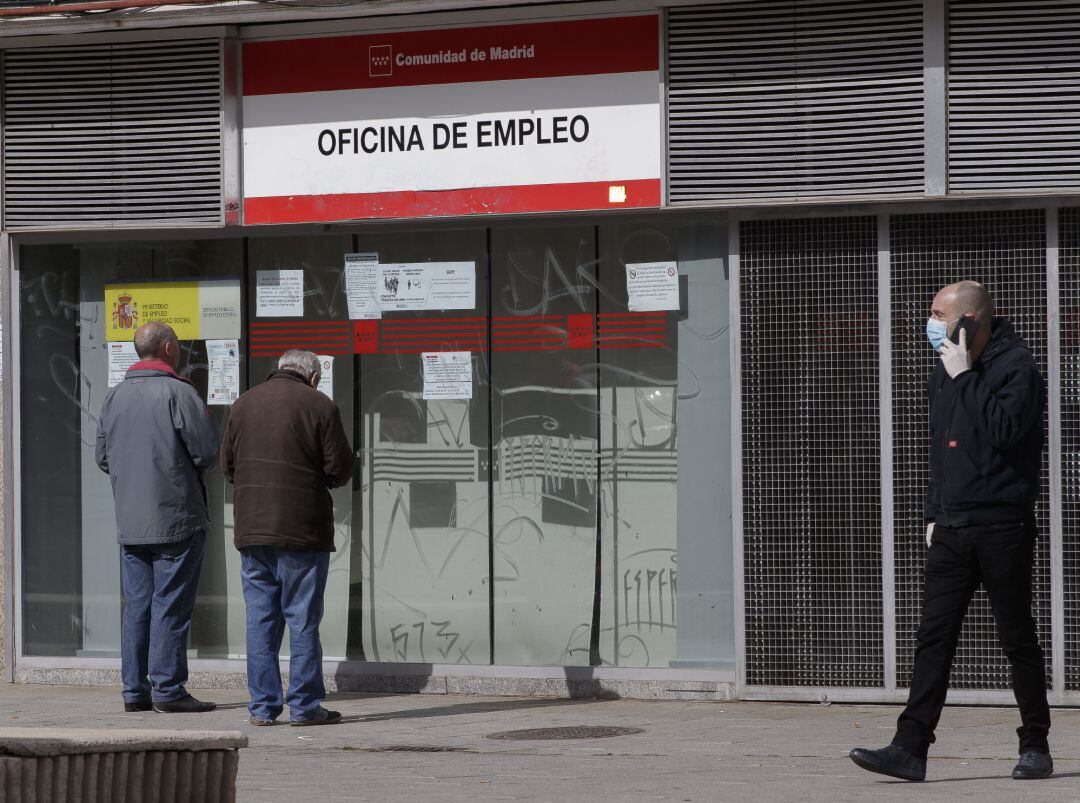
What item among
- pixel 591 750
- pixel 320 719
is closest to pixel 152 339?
pixel 320 719

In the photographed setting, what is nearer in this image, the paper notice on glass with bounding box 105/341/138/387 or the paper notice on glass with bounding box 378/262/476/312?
the paper notice on glass with bounding box 378/262/476/312

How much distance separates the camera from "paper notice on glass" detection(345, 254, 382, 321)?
32.0 ft

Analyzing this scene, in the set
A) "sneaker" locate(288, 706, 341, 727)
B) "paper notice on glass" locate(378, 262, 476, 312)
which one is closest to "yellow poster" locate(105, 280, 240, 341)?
"paper notice on glass" locate(378, 262, 476, 312)

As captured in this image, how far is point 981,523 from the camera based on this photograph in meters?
6.35

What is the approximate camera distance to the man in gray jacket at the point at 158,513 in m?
8.73

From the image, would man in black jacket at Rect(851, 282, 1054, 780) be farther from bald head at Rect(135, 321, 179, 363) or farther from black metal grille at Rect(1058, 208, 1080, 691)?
bald head at Rect(135, 321, 179, 363)

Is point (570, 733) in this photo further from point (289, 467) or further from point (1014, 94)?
point (1014, 94)

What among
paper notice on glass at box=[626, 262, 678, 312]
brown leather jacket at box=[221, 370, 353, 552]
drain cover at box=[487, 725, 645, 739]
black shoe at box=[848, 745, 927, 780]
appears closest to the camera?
black shoe at box=[848, 745, 927, 780]

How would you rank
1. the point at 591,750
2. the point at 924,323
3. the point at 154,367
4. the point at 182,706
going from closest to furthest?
the point at 591,750, the point at 924,323, the point at 182,706, the point at 154,367

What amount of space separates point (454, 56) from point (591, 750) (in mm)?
3964

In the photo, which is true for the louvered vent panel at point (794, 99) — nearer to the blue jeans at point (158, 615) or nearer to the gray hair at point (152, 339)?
the gray hair at point (152, 339)

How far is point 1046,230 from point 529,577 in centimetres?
333

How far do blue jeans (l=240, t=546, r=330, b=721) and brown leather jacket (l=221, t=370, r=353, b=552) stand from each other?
0.11 m

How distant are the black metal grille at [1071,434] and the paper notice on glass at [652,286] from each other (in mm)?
2017
